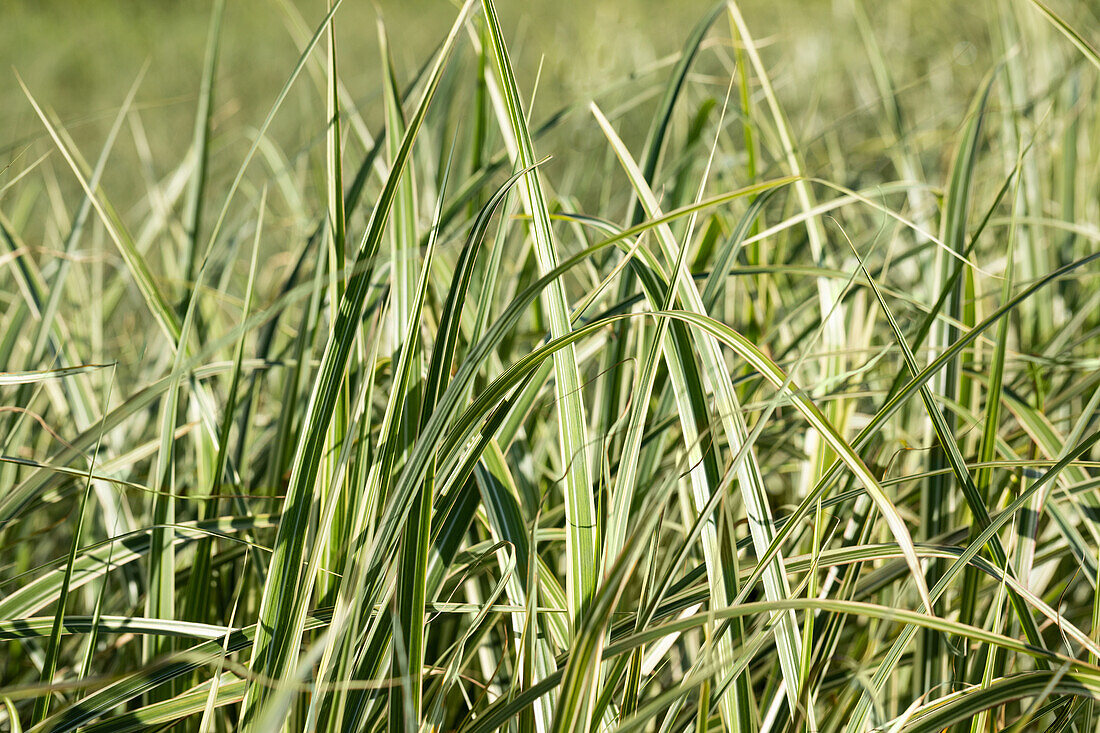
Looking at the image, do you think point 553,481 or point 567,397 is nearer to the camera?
point 567,397

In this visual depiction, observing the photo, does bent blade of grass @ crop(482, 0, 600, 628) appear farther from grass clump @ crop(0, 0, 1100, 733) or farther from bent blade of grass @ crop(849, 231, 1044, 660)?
bent blade of grass @ crop(849, 231, 1044, 660)

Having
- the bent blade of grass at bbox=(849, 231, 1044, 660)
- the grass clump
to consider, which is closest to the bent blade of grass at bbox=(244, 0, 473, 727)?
the grass clump

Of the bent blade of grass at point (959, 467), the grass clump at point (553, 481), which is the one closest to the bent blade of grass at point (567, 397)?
the grass clump at point (553, 481)

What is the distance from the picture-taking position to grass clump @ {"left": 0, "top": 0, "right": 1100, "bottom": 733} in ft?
0.93

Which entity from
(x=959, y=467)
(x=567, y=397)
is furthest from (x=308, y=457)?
(x=959, y=467)

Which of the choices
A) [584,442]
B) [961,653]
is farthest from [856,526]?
[584,442]

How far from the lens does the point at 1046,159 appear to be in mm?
887

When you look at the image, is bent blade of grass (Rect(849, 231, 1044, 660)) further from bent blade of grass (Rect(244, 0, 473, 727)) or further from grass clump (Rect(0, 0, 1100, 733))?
bent blade of grass (Rect(244, 0, 473, 727))

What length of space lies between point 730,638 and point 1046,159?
827 mm

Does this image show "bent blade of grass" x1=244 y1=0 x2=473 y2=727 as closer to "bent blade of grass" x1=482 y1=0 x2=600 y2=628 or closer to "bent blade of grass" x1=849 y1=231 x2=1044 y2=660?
"bent blade of grass" x1=482 y1=0 x2=600 y2=628

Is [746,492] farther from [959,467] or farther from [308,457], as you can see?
[308,457]

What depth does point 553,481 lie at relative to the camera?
0.50 meters

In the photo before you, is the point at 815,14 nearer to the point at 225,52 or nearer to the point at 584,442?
the point at 225,52

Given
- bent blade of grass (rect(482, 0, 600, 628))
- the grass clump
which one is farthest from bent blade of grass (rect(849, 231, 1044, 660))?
bent blade of grass (rect(482, 0, 600, 628))
